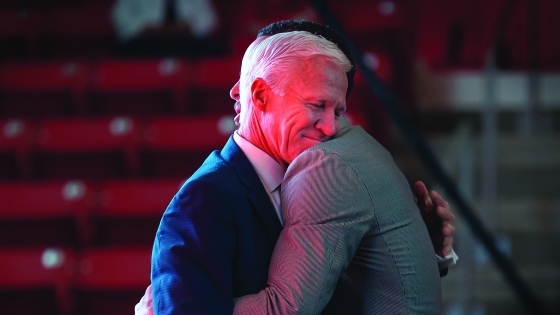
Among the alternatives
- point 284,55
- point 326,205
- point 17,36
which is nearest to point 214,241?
point 326,205

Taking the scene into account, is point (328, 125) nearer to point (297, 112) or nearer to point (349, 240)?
point (297, 112)

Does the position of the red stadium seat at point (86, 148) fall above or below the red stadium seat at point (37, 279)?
above

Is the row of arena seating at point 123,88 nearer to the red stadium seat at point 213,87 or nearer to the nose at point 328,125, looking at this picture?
the red stadium seat at point 213,87

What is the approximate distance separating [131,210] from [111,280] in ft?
0.98

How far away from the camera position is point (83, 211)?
2.85m

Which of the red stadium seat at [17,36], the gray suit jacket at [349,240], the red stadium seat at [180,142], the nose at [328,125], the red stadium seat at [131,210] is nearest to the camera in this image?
the gray suit jacket at [349,240]

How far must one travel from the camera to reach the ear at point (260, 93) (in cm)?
91

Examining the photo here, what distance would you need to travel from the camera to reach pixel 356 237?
2.77ft

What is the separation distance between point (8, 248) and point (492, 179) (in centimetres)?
192

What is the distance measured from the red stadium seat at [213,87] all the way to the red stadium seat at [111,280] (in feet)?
2.79

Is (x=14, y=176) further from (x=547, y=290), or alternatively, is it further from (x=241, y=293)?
(x=241, y=293)

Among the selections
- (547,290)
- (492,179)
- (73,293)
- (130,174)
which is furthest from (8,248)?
(547,290)

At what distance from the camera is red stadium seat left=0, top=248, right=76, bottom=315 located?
8.90 ft

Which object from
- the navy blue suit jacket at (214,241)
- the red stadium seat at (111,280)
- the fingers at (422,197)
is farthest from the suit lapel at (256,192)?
the red stadium seat at (111,280)
